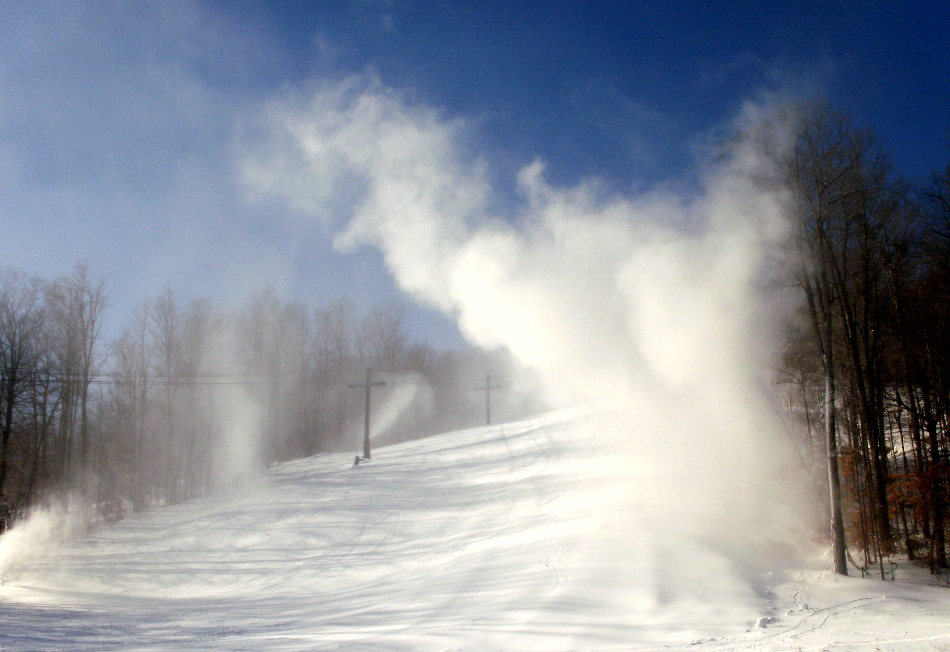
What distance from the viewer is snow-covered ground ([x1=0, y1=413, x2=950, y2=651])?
10.1 meters

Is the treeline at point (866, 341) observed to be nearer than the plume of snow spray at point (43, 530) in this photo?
Yes

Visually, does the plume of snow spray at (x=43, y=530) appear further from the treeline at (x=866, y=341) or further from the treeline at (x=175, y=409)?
the treeline at (x=866, y=341)

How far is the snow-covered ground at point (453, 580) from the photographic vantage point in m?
10.1

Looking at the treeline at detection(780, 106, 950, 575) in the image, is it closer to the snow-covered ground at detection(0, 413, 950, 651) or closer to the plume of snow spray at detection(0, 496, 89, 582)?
the snow-covered ground at detection(0, 413, 950, 651)

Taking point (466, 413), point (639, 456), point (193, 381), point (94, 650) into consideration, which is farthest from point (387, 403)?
point (94, 650)

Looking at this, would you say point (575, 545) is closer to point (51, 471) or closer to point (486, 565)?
point (486, 565)

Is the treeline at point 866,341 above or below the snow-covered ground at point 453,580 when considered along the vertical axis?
above

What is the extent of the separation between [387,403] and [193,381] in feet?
79.7

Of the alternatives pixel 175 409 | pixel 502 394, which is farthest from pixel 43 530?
pixel 502 394

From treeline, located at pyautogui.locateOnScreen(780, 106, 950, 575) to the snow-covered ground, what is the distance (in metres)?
1.63

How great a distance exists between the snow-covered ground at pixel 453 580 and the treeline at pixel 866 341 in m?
1.63

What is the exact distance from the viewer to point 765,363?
18031 mm

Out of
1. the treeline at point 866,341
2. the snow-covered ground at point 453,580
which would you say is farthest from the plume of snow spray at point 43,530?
the treeline at point 866,341

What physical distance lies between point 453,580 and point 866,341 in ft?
40.8
